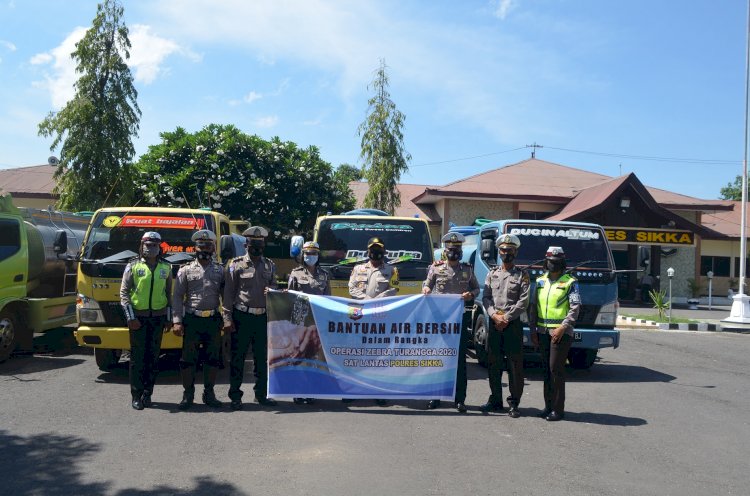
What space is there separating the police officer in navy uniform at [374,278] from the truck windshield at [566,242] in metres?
3.00

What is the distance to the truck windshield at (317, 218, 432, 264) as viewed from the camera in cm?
931

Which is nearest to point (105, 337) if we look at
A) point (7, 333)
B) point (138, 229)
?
point (138, 229)

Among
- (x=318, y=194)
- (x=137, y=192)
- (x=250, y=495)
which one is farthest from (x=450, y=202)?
(x=250, y=495)

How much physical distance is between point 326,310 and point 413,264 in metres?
2.42

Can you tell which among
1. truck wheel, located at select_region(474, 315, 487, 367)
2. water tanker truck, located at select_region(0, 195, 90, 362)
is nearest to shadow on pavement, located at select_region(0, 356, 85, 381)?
water tanker truck, located at select_region(0, 195, 90, 362)

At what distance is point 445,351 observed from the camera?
696 centimetres

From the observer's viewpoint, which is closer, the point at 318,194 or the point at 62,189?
the point at 62,189

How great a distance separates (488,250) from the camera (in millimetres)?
9758

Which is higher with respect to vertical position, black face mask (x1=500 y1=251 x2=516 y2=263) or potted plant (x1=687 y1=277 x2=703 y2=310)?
black face mask (x1=500 y1=251 x2=516 y2=263)

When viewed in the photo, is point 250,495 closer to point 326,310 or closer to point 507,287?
point 326,310

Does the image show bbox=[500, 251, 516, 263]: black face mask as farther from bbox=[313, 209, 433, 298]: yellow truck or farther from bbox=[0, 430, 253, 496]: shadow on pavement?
bbox=[0, 430, 253, 496]: shadow on pavement

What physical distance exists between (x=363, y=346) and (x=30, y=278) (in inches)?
240

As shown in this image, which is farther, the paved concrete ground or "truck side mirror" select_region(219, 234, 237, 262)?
"truck side mirror" select_region(219, 234, 237, 262)

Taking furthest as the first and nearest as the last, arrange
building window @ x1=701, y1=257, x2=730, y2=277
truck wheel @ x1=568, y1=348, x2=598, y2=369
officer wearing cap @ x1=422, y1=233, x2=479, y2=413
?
building window @ x1=701, y1=257, x2=730, y2=277 < truck wheel @ x1=568, y1=348, x2=598, y2=369 < officer wearing cap @ x1=422, y1=233, x2=479, y2=413
